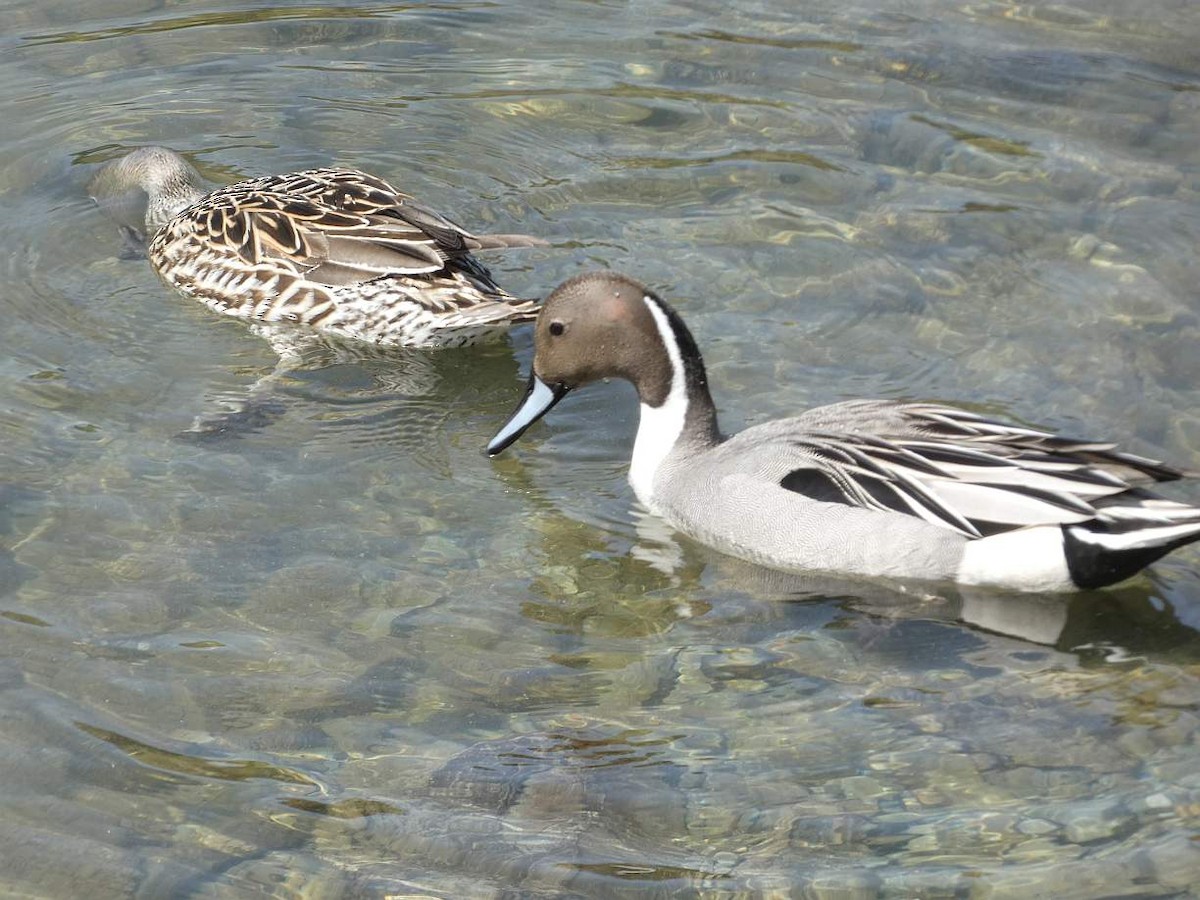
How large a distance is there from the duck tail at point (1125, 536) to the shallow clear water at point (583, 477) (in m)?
0.20

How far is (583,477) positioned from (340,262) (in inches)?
72.8

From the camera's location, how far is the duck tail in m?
5.68

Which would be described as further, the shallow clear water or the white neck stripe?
the white neck stripe

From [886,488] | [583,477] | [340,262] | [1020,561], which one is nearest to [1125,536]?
[1020,561]

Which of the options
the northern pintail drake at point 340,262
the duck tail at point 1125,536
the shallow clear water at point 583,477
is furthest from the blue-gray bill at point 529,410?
the duck tail at point 1125,536

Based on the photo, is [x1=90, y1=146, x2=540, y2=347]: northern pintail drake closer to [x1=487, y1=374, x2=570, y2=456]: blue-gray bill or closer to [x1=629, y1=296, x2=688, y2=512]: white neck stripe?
[x1=487, y1=374, x2=570, y2=456]: blue-gray bill

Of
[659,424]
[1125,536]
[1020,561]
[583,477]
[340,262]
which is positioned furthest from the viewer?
[340,262]

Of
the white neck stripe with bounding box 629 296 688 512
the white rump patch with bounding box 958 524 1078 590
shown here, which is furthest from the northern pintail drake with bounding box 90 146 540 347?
the white rump patch with bounding box 958 524 1078 590

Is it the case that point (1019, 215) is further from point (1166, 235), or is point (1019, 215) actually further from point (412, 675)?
point (412, 675)

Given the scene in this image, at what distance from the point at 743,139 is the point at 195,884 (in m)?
5.94


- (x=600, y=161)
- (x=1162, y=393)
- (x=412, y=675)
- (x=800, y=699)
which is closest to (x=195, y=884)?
(x=412, y=675)

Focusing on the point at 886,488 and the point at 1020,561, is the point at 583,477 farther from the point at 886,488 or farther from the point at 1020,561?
the point at 1020,561

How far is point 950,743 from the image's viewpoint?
522cm

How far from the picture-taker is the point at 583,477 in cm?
702
